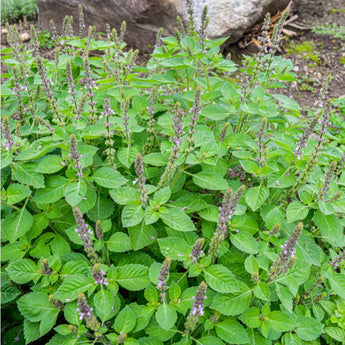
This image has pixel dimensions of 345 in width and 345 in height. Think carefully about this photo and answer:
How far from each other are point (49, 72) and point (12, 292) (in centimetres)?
187

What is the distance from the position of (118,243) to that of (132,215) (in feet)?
0.96

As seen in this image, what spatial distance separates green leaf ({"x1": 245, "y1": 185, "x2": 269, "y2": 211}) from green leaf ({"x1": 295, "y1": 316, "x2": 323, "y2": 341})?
2.60 ft

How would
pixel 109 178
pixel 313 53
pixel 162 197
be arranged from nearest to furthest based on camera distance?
pixel 162 197 → pixel 109 178 → pixel 313 53

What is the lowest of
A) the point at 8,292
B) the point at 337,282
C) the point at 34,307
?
the point at 8,292

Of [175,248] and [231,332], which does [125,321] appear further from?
[231,332]

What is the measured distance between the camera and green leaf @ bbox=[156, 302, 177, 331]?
6.22 feet

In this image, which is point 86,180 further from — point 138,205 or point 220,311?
point 220,311

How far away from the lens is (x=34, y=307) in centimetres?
222

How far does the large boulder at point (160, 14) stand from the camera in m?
6.68

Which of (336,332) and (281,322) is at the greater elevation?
(281,322)

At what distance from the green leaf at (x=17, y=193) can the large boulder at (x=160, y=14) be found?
16.1ft

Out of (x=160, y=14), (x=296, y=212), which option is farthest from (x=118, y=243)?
(x=160, y=14)

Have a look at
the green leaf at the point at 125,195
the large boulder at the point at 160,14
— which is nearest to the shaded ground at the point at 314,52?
the large boulder at the point at 160,14

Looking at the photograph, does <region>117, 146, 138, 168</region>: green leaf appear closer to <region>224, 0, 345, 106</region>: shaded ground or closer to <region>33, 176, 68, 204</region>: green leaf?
<region>33, 176, 68, 204</region>: green leaf
